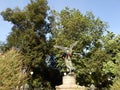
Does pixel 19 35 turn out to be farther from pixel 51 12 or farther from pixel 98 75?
pixel 98 75

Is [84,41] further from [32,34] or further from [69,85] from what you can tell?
[69,85]

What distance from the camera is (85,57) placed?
45438 mm

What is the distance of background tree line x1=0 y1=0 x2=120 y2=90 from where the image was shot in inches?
1743

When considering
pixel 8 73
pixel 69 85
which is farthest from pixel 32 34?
pixel 8 73

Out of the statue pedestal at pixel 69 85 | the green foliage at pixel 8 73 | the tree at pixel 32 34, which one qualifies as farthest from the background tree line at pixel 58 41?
the green foliage at pixel 8 73

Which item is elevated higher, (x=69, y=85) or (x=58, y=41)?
(x=58, y=41)

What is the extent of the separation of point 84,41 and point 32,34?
6789mm

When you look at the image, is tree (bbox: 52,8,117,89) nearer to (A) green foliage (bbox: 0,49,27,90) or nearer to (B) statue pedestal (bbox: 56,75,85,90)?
(B) statue pedestal (bbox: 56,75,85,90)

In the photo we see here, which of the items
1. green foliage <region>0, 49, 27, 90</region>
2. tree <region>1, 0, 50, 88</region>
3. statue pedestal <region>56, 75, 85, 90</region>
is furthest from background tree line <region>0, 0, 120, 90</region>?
green foliage <region>0, 49, 27, 90</region>

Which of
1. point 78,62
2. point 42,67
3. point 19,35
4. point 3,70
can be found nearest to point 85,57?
point 78,62

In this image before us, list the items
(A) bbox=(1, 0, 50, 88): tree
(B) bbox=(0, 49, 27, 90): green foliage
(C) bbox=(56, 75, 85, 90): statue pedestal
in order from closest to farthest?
(B) bbox=(0, 49, 27, 90): green foliage
(C) bbox=(56, 75, 85, 90): statue pedestal
(A) bbox=(1, 0, 50, 88): tree

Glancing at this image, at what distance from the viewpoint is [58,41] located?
1797 inches

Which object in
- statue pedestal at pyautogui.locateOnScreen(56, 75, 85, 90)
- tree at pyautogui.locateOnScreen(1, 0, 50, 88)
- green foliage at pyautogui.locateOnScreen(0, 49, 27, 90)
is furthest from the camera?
tree at pyautogui.locateOnScreen(1, 0, 50, 88)

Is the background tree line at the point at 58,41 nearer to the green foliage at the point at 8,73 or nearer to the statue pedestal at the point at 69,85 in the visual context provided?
the statue pedestal at the point at 69,85
